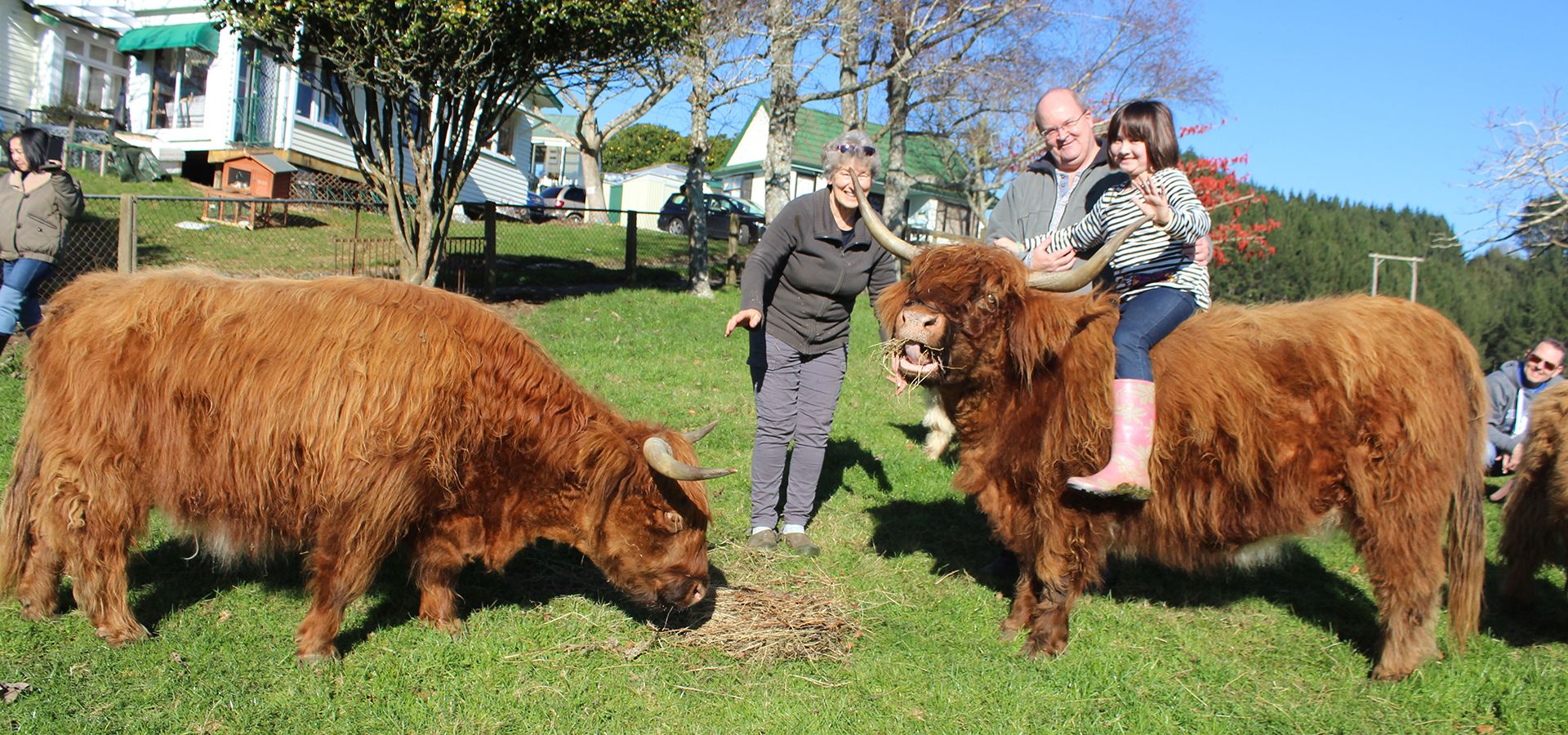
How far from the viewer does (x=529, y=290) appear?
14133mm

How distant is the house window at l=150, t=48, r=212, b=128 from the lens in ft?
84.4

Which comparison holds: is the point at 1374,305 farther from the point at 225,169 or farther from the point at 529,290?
the point at 225,169

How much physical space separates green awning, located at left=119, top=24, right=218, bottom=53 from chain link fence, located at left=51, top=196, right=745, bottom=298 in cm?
915

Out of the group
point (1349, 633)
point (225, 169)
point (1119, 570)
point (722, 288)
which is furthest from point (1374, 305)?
point (225, 169)

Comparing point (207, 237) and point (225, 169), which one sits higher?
point (225, 169)

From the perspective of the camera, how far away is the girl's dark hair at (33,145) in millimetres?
7535

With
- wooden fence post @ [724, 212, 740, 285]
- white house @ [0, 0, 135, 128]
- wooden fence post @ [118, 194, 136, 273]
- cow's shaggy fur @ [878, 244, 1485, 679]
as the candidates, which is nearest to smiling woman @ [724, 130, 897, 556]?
cow's shaggy fur @ [878, 244, 1485, 679]

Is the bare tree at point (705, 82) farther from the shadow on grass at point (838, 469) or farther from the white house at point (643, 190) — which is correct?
the white house at point (643, 190)

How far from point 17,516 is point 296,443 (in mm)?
1321

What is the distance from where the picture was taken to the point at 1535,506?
5.25 meters

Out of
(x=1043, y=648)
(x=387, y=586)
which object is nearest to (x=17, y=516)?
(x=387, y=586)

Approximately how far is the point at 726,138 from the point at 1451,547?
228 ft

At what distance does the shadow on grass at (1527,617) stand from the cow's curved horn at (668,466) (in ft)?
13.4

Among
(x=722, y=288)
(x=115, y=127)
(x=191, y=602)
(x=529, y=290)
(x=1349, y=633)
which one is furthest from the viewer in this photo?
(x=115, y=127)
